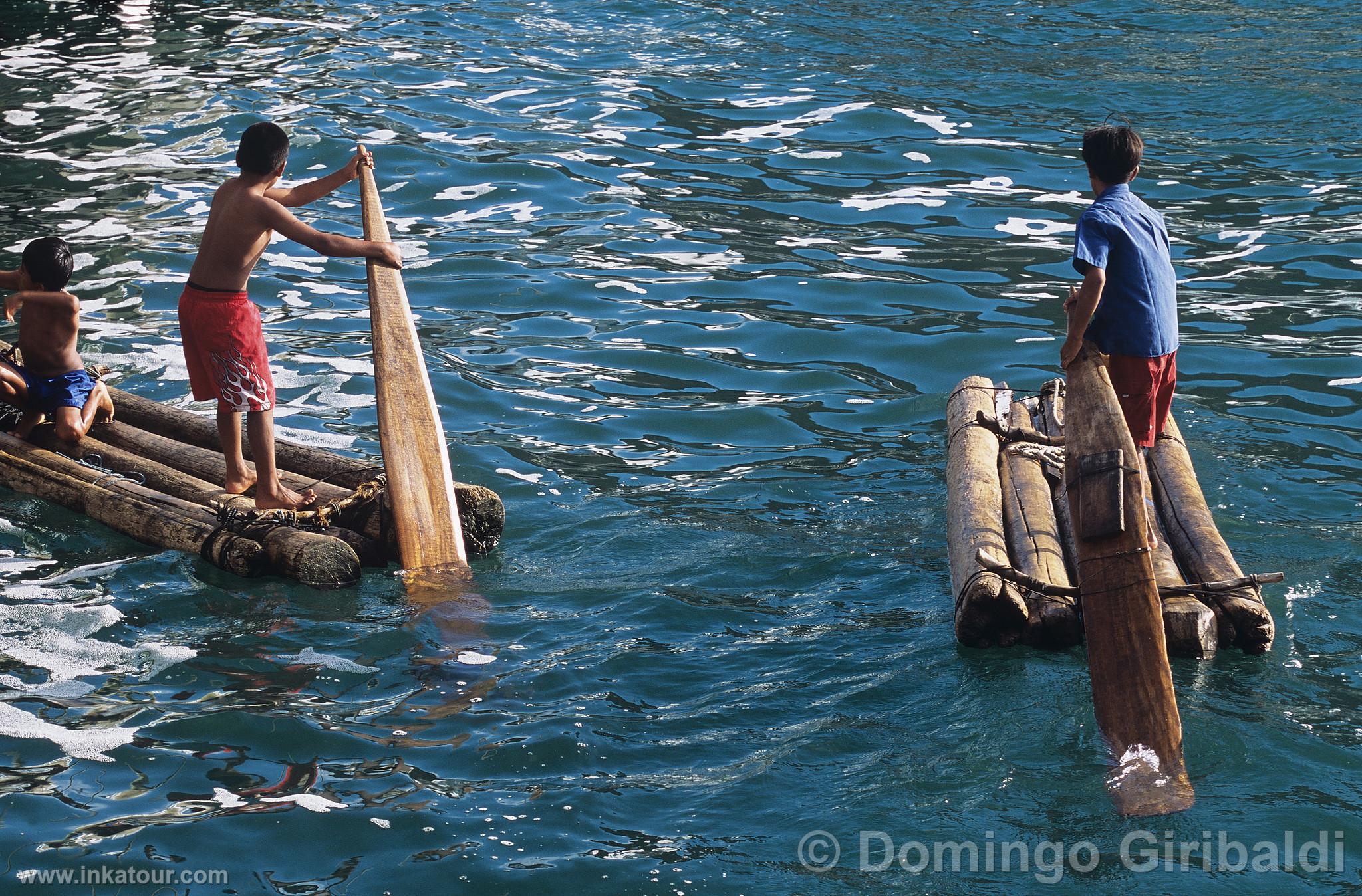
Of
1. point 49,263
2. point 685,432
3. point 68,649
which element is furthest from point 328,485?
point 685,432

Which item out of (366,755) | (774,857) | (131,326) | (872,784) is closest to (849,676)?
(872,784)

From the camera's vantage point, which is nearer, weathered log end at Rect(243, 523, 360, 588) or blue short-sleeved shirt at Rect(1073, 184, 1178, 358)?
blue short-sleeved shirt at Rect(1073, 184, 1178, 358)

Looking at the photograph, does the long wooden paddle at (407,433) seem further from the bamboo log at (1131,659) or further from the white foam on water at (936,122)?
the white foam on water at (936,122)

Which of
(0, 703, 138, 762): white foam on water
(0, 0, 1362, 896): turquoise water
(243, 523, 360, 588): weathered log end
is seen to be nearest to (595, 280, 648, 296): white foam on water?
(0, 0, 1362, 896): turquoise water

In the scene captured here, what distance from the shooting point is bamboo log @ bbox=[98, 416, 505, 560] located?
6.66m

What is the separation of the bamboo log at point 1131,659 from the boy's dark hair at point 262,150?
Result: 4.32 meters

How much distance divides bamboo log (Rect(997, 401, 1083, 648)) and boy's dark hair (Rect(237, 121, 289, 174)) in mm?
4055

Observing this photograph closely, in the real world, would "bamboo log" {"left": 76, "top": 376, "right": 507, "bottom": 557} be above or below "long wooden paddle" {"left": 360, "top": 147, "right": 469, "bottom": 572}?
below

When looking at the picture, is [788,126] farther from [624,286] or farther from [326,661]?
[326,661]

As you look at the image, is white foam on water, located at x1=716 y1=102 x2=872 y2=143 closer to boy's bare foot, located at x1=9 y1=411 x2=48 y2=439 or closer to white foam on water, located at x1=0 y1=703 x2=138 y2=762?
boy's bare foot, located at x1=9 y1=411 x2=48 y2=439

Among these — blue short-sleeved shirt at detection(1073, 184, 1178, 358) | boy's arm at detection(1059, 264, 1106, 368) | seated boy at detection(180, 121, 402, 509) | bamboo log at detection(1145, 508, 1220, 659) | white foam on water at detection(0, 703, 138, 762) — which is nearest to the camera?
white foam on water at detection(0, 703, 138, 762)

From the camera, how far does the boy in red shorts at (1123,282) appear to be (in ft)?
18.1

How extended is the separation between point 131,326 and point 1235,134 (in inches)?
484

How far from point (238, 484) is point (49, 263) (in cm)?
193
